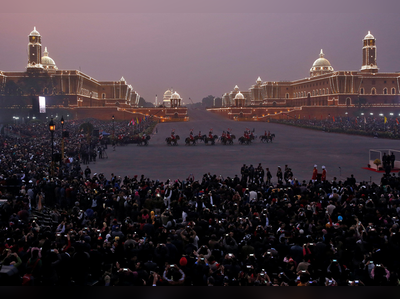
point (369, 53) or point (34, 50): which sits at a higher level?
point (34, 50)

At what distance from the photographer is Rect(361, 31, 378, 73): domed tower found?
3602 inches

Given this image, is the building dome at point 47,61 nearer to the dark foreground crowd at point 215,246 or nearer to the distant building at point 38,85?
the distant building at point 38,85

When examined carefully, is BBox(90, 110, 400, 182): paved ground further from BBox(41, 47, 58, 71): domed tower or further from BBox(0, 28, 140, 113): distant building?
BBox(41, 47, 58, 71): domed tower

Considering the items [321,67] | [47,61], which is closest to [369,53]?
[321,67]

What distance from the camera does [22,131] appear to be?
140ft

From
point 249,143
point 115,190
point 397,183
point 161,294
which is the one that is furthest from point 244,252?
point 249,143

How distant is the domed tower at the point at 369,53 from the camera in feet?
300

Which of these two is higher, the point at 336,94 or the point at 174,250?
the point at 336,94

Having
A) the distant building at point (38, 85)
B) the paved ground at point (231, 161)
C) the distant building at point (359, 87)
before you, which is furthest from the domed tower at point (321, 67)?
the paved ground at point (231, 161)

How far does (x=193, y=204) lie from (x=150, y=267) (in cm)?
496

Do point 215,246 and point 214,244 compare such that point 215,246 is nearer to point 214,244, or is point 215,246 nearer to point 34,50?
point 214,244

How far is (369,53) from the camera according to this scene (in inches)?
3620

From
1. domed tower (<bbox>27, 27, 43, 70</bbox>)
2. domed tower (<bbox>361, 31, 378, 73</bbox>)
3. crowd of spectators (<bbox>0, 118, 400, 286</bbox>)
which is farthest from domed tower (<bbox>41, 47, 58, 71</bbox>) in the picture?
crowd of spectators (<bbox>0, 118, 400, 286</bbox>)

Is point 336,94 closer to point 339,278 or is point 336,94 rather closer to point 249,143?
point 249,143
